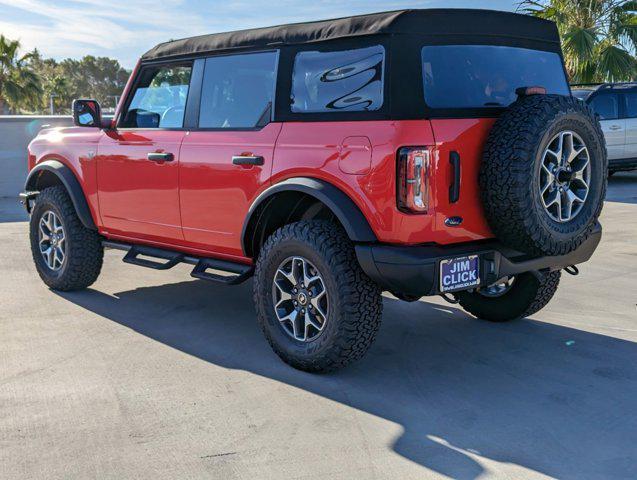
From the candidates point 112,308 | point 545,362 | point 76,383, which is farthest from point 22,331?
point 545,362

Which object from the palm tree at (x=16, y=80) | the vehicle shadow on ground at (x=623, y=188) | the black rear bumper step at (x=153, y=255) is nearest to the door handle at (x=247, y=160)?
the black rear bumper step at (x=153, y=255)

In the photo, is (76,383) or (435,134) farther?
(76,383)

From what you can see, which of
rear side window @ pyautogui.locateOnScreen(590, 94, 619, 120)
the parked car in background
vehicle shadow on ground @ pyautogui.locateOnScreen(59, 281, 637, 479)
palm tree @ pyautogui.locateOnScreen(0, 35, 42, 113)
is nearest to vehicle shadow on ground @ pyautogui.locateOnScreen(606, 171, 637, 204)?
the parked car in background

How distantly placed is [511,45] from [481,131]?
77cm

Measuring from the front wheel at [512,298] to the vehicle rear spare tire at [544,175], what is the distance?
3.02 ft

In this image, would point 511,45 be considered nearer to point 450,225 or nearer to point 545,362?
point 450,225

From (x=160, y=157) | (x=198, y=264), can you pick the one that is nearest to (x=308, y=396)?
(x=198, y=264)

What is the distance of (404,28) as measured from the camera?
371cm

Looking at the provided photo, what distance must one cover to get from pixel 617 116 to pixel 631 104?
0.40 metres

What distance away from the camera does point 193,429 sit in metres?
3.40

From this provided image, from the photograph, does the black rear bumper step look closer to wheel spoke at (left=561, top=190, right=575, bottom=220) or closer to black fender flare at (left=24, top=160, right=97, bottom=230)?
black fender flare at (left=24, top=160, right=97, bottom=230)

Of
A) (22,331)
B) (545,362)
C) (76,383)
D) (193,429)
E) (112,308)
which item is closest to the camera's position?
(193,429)

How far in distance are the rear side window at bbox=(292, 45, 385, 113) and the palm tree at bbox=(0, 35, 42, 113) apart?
40162 millimetres

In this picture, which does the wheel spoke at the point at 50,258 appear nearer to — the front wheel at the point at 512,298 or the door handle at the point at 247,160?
the door handle at the point at 247,160
